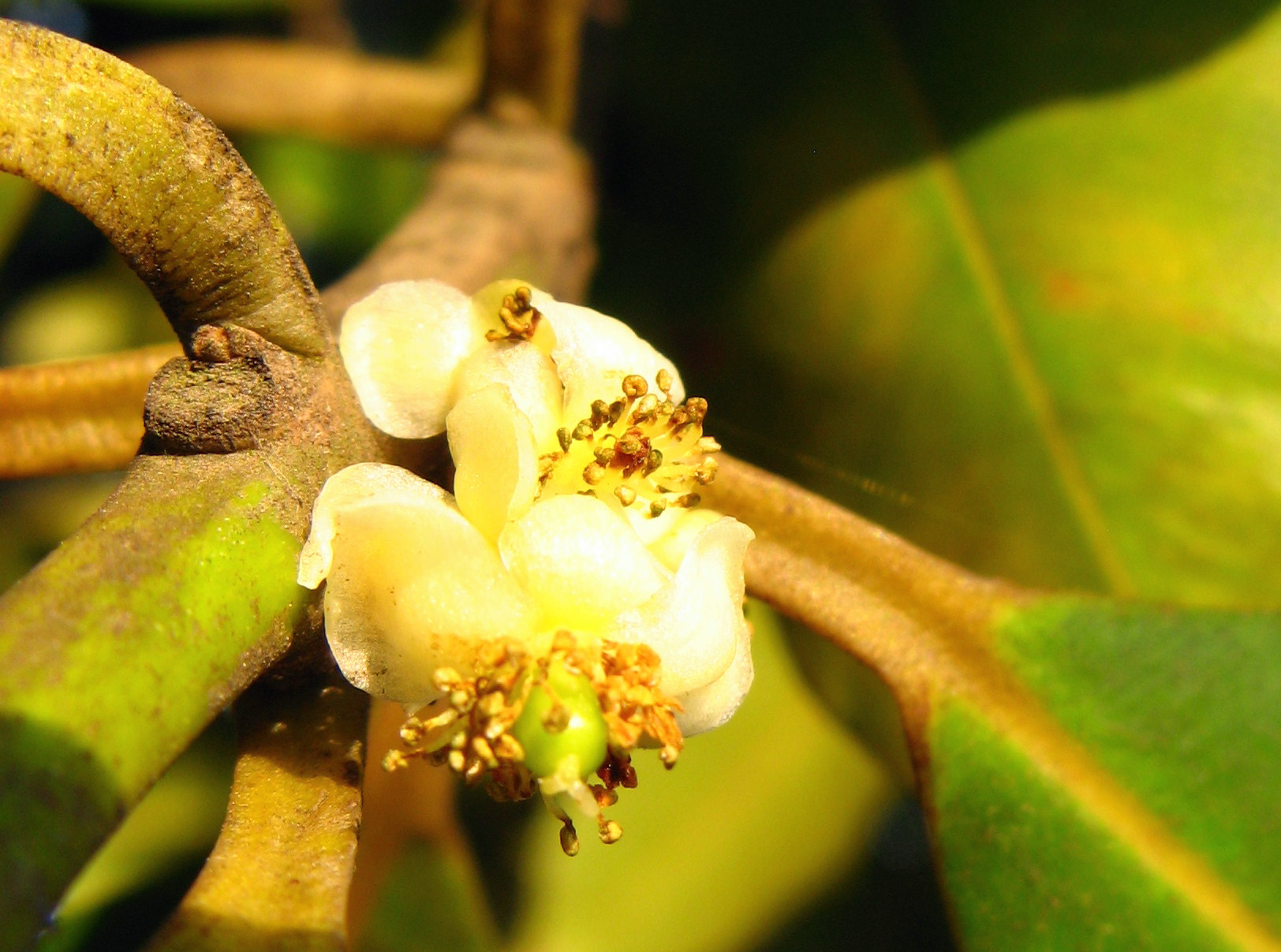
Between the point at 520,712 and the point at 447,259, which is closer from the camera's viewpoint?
the point at 520,712

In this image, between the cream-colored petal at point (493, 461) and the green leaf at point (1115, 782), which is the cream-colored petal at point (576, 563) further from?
the green leaf at point (1115, 782)

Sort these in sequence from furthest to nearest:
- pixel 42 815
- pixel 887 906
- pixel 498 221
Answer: pixel 887 906 < pixel 498 221 < pixel 42 815

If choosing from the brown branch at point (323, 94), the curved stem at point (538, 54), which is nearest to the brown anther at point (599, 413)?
the curved stem at point (538, 54)

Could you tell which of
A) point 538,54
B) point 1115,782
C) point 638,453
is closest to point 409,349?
point 638,453

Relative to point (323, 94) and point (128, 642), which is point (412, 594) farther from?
point (323, 94)

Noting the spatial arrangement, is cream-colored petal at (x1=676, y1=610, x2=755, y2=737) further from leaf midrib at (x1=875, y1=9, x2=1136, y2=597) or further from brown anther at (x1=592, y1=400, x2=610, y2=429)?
leaf midrib at (x1=875, y1=9, x2=1136, y2=597)

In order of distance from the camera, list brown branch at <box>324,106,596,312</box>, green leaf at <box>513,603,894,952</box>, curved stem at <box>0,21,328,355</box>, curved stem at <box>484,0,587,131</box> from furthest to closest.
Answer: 1. green leaf at <box>513,603,894,952</box>
2. curved stem at <box>484,0,587,131</box>
3. brown branch at <box>324,106,596,312</box>
4. curved stem at <box>0,21,328,355</box>

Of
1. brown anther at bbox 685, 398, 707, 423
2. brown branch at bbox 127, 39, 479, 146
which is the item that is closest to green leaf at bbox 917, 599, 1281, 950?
brown anther at bbox 685, 398, 707, 423
